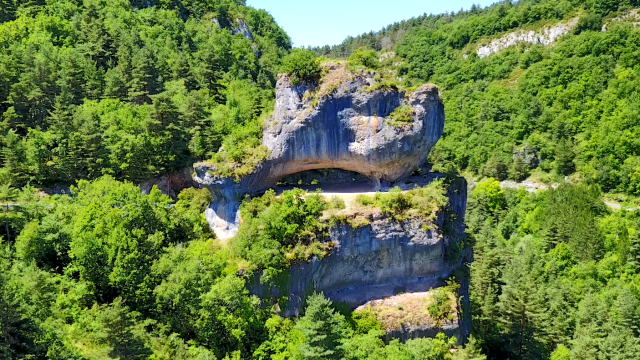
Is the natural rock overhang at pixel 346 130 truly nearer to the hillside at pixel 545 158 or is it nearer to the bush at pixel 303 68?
the bush at pixel 303 68

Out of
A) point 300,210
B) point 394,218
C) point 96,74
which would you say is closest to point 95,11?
point 96,74

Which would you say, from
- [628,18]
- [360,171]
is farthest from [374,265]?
[628,18]

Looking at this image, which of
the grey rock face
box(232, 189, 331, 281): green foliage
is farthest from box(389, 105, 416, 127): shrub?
box(232, 189, 331, 281): green foliage

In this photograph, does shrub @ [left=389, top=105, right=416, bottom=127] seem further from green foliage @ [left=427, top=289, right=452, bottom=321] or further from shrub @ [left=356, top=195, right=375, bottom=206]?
green foliage @ [left=427, top=289, right=452, bottom=321]

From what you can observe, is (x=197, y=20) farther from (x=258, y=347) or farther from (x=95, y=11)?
(x=258, y=347)

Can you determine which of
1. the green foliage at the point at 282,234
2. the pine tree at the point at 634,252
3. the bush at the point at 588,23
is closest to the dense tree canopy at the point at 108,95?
the green foliage at the point at 282,234

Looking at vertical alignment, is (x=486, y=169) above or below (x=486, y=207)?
above
